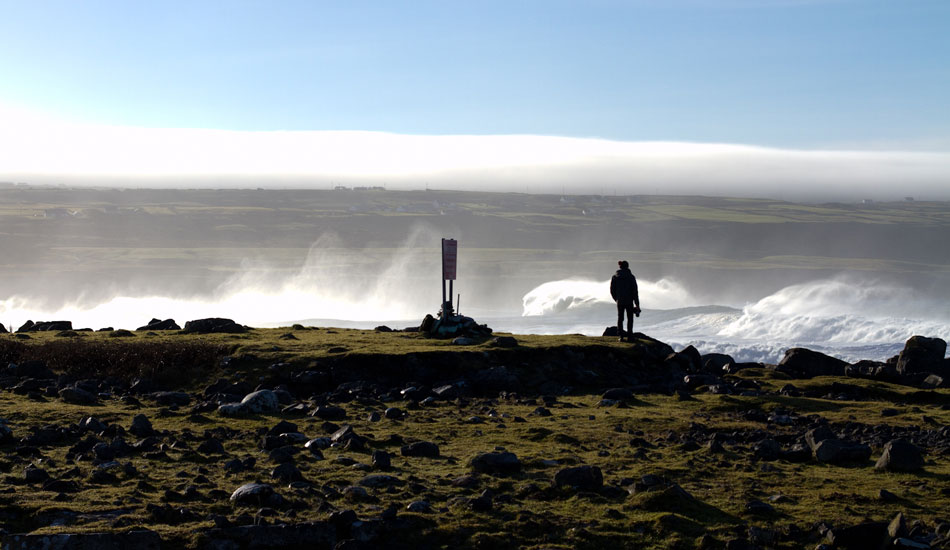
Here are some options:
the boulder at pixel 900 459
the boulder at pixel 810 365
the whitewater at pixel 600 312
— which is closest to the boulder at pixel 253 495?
the boulder at pixel 900 459

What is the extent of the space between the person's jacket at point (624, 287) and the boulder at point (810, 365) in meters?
5.23

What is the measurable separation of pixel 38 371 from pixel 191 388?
393 cm

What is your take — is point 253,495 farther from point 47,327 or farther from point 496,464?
point 47,327

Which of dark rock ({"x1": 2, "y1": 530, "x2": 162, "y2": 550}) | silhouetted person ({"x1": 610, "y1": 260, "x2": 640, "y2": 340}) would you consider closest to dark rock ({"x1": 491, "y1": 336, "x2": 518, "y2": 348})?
silhouetted person ({"x1": 610, "y1": 260, "x2": 640, "y2": 340})

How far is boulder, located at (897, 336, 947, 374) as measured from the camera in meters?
28.0

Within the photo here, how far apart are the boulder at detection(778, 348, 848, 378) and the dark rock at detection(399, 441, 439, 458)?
1598 centimetres

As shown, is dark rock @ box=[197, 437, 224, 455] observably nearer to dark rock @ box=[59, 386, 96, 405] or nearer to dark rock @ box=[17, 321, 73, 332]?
dark rock @ box=[59, 386, 96, 405]

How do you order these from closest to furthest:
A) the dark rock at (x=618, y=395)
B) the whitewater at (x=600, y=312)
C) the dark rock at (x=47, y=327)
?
the dark rock at (x=618, y=395) < the dark rock at (x=47, y=327) < the whitewater at (x=600, y=312)

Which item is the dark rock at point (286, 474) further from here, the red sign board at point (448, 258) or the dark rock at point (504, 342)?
the red sign board at point (448, 258)

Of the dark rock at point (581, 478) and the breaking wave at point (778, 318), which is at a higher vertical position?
Result: the dark rock at point (581, 478)

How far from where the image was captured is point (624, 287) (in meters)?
25.3

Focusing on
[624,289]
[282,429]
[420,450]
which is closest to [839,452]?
[420,450]

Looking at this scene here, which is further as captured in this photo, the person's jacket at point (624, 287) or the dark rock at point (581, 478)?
the person's jacket at point (624, 287)

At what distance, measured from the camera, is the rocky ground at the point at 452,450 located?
32.7 feet
